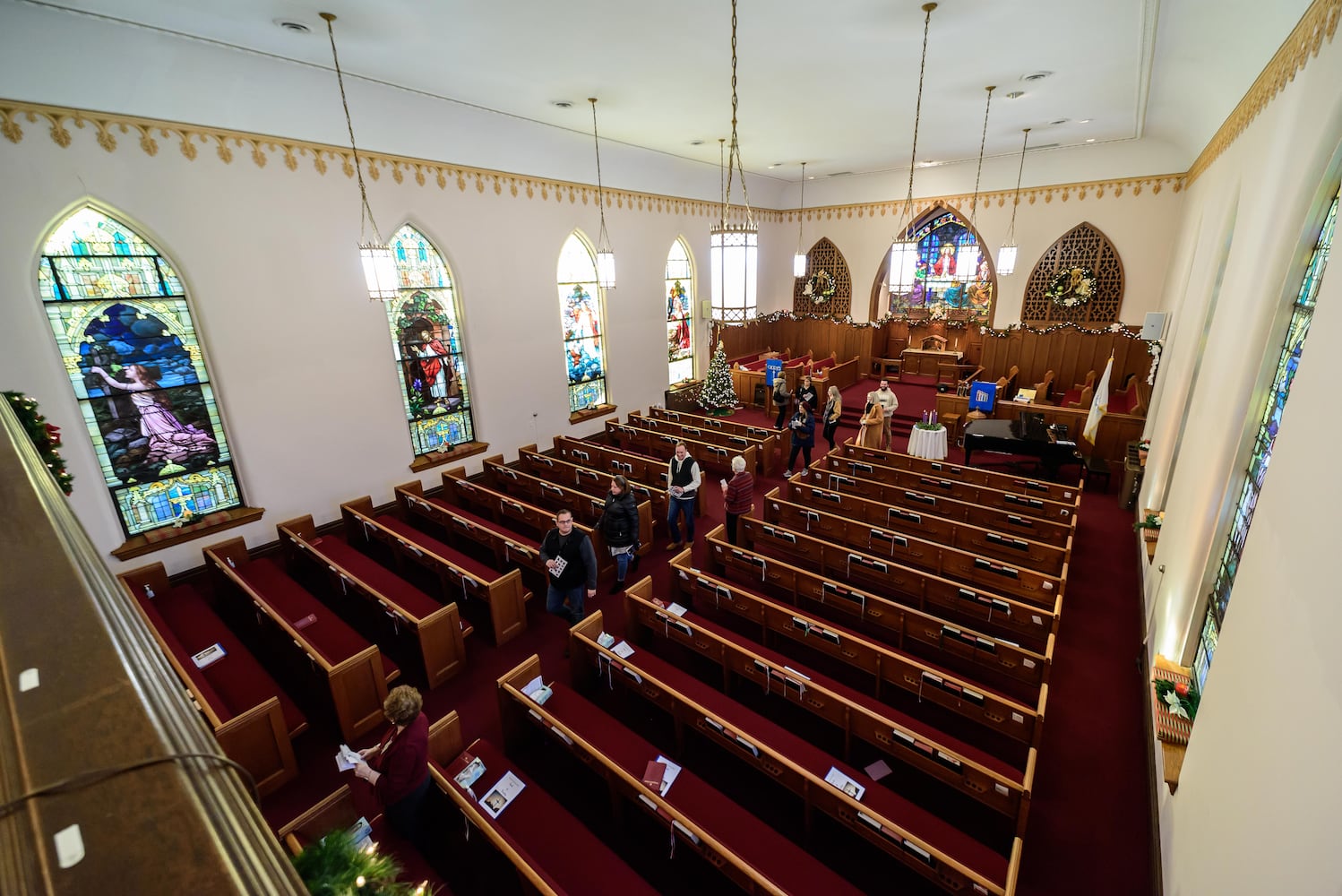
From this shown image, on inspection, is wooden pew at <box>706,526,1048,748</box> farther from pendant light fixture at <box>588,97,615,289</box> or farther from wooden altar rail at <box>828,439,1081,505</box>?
pendant light fixture at <box>588,97,615,289</box>

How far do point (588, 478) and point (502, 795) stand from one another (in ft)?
15.6

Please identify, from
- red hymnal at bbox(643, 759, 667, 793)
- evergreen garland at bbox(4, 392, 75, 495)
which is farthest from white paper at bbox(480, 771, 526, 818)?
evergreen garland at bbox(4, 392, 75, 495)

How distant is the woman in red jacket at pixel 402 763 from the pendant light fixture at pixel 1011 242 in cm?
1173

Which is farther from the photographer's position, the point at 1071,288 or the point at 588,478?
the point at 1071,288

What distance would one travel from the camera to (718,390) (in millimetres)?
12625

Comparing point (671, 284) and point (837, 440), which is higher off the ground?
point (671, 284)

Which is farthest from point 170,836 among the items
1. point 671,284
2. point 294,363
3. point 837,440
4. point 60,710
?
point 671,284

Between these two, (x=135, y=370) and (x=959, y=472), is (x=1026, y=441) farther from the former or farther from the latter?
(x=135, y=370)

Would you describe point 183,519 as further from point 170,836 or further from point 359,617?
point 170,836

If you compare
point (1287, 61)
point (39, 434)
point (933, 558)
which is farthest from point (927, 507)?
point (39, 434)

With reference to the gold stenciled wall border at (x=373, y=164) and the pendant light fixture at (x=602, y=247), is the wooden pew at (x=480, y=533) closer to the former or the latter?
the gold stenciled wall border at (x=373, y=164)

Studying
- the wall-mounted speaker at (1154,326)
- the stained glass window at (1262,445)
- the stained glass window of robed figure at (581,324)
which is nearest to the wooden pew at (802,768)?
the stained glass window at (1262,445)

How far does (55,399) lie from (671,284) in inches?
389

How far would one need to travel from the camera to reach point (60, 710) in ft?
2.24
